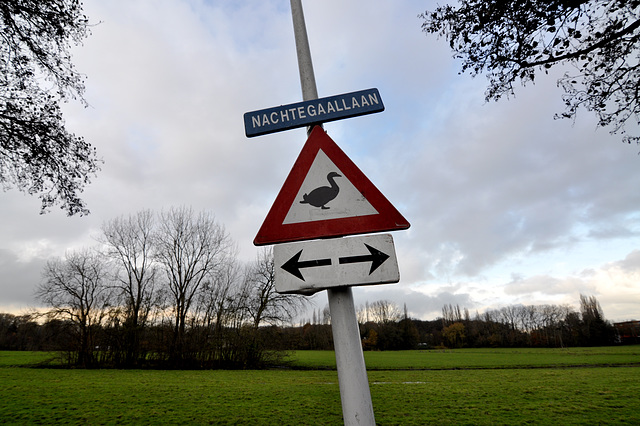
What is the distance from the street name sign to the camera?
1642 mm

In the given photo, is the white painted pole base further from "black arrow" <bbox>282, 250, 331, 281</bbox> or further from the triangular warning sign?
the triangular warning sign

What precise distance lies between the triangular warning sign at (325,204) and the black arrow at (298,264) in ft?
0.52

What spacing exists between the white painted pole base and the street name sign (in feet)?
0.44

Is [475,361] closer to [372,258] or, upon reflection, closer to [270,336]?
[270,336]

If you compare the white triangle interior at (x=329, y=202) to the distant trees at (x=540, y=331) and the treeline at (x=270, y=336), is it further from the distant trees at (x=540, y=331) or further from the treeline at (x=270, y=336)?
the distant trees at (x=540, y=331)

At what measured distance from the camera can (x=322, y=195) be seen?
6.36ft

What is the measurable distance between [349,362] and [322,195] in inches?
36.1

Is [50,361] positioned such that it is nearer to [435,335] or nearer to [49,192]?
[49,192]

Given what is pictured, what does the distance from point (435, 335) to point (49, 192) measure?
11050 cm

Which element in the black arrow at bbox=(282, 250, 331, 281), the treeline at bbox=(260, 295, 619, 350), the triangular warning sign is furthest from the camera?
the treeline at bbox=(260, 295, 619, 350)

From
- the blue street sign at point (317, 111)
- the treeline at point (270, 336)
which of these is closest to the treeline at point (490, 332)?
the treeline at point (270, 336)

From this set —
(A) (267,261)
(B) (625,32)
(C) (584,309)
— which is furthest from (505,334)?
(B) (625,32)

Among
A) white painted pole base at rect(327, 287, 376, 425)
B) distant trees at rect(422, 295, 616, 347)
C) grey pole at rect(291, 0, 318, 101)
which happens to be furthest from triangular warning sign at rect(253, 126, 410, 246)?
distant trees at rect(422, 295, 616, 347)

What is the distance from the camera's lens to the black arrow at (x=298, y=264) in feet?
5.54
